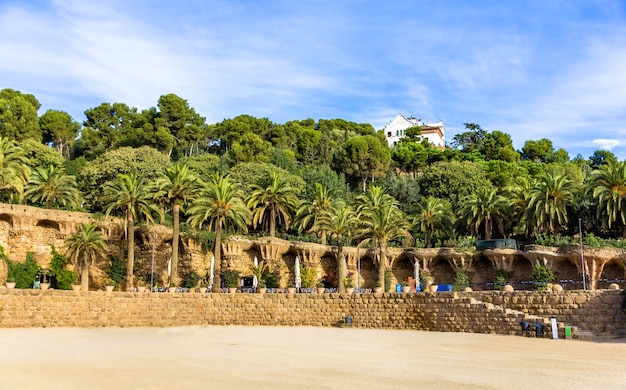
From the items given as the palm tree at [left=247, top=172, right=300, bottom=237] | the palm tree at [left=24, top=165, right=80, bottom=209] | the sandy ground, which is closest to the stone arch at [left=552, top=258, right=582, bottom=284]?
the palm tree at [left=247, top=172, right=300, bottom=237]

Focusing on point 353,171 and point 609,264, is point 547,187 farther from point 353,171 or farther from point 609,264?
point 353,171

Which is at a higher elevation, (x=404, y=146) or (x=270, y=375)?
(x=404, y=146)

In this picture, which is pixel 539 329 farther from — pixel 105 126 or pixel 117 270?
pixel 105 126

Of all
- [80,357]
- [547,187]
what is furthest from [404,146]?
[80,357]

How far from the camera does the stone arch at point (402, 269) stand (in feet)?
184

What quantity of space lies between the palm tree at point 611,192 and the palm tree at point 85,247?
124 ft

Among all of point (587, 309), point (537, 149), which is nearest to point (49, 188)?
point (587, 309)

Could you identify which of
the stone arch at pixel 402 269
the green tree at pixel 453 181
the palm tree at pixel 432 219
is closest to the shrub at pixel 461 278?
the stone arch at pixel 402 269

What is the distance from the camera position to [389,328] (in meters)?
34.2

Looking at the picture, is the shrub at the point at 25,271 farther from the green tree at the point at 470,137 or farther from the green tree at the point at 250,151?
the green tree at the point at 470,137

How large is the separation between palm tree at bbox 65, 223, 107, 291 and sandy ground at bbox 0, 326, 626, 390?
1125 centimetres

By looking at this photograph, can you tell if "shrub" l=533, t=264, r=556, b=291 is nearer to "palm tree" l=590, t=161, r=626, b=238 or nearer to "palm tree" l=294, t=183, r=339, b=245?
"palm tree" l=590, t=161, r=626, b=238

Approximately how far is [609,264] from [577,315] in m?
22.7

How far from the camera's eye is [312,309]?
3647 cm
